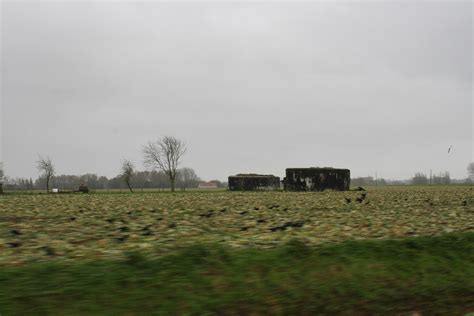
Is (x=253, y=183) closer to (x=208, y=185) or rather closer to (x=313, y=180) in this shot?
(x=313, y=180)

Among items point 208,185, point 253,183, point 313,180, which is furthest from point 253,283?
point 208,185

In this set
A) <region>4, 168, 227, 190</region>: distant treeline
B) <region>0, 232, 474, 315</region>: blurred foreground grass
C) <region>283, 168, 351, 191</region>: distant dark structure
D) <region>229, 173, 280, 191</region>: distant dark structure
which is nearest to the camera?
<region>0, 232, 474, 315</region>: blurred foreground grass

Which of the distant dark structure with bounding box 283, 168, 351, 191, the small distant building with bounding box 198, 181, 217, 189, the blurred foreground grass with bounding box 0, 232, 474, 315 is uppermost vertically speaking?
the distant dark structure with bounding box 283, 168, 351, 191

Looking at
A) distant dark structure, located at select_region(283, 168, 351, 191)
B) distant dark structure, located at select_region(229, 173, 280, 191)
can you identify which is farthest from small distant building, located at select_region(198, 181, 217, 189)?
distant dark structure, located at select_region(283, 168, 351, 191)

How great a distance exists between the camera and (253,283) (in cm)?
466

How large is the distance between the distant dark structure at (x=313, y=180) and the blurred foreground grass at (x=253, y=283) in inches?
→ 1746

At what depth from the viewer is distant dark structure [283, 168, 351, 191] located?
50.2 meters

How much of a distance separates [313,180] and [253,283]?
46.9 m

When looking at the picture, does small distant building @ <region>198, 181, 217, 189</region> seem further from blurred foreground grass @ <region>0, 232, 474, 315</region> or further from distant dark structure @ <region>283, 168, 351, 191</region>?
blurred foreground grass @ <region>0, 232, 474, 315</region>

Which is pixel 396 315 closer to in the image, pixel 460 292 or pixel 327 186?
pixel 460 292

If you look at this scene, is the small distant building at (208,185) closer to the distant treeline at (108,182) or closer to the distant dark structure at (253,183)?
the distant treeline at (108,182)

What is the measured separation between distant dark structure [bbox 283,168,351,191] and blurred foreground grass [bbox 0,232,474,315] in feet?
146

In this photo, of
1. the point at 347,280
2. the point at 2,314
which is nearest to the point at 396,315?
the point at 347,280

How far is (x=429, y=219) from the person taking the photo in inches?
395
